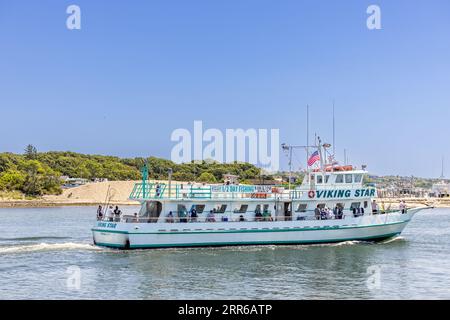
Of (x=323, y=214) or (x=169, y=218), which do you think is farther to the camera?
(x=323, y=214)

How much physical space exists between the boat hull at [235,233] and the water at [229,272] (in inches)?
23.5

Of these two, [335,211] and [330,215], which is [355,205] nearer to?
[335,211]

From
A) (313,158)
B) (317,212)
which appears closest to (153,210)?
(317,212)

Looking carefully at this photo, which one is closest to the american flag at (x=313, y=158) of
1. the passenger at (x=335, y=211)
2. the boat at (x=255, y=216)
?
the boat at (x=255, y=216)

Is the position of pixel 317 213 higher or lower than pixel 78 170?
lower

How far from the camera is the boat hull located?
35.8 meters

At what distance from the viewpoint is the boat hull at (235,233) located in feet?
117

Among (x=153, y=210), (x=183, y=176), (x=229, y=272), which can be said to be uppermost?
(x=183, y=176)

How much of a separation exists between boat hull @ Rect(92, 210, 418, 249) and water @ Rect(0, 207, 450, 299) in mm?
596

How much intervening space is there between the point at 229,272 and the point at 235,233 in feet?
26.8

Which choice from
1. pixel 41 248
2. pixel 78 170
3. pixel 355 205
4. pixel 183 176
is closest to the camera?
pixel 41 248

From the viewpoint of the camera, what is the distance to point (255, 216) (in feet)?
129

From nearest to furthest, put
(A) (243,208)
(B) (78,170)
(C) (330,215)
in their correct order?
1. (A) (243,208)
2. (C) (330,215)
3. (B) (78,170)
